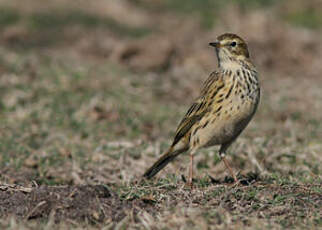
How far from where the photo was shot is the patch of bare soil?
199 inches

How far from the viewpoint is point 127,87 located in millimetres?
11031

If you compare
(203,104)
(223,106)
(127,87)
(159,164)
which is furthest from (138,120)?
(223,106)

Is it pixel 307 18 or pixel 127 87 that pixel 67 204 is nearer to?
pixel 127 87

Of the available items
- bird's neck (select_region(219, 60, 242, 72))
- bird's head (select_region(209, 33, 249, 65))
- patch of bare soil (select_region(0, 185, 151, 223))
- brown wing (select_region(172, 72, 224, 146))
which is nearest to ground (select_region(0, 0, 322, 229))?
patch of bare soil (select_region(0, 185, 151, 223))

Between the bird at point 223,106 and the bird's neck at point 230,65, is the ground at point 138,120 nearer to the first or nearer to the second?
the bird at point 223,106

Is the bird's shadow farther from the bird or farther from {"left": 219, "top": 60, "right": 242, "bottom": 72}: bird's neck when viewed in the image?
{"left": 219, "top": 60, "right": 242, "bottom": 72}: bird's neck

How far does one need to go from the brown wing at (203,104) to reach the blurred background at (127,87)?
3.21 feet

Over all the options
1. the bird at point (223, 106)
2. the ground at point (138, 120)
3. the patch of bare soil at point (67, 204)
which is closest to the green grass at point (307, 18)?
the ground at point (138, 120)

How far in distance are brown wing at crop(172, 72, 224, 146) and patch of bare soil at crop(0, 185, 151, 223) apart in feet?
4.84

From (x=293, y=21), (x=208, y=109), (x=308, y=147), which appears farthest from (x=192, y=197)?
(x=293, y=21)

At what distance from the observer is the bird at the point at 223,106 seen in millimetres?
6309

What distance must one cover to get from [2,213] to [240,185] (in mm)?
2174

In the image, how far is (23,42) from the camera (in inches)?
554

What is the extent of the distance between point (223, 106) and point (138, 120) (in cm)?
346
